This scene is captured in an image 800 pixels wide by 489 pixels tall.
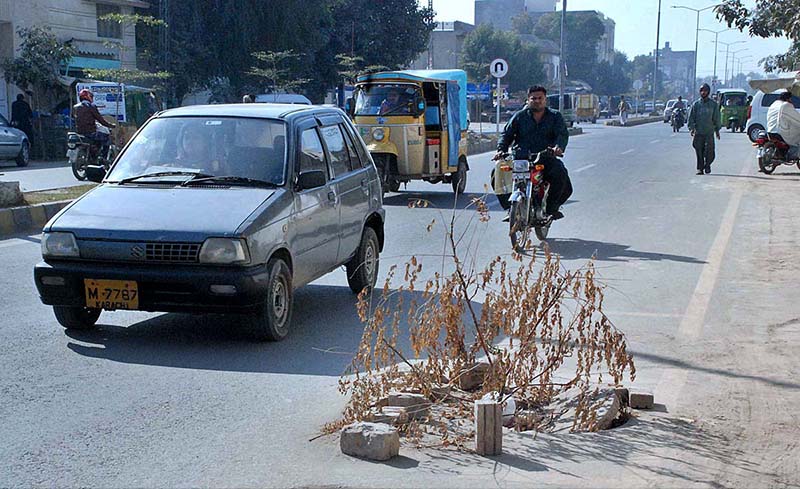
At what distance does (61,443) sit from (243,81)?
131 feet

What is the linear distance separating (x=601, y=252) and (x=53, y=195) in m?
8.96

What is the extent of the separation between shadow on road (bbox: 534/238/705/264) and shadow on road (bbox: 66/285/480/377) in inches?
157

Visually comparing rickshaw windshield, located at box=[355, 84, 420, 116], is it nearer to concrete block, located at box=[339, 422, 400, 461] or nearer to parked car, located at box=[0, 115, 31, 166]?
parked car, located at box=[0, 115, 31, 166]

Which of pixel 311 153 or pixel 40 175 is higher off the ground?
pixel 311 153

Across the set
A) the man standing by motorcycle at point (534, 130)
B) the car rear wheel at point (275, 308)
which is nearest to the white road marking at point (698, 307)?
the man standing by motorcycle at point (534, 130)

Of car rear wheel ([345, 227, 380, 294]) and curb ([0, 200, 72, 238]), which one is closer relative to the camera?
car rear wheel ([345, 227, 380, 294])

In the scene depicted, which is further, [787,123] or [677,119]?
[677,119]

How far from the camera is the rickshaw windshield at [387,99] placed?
18.3 m

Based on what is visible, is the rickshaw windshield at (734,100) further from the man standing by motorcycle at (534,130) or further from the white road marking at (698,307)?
the man standing by motorcycle at (534,130)

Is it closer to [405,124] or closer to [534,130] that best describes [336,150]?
[534,130]

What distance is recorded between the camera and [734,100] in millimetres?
51375

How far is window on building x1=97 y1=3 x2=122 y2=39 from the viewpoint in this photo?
129ft

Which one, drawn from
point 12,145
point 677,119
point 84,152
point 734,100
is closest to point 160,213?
point 84,152

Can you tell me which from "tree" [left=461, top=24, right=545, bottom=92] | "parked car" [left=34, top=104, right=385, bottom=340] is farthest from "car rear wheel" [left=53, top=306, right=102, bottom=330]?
"tree" [left=461, top=24, right=545, bottom=92]
